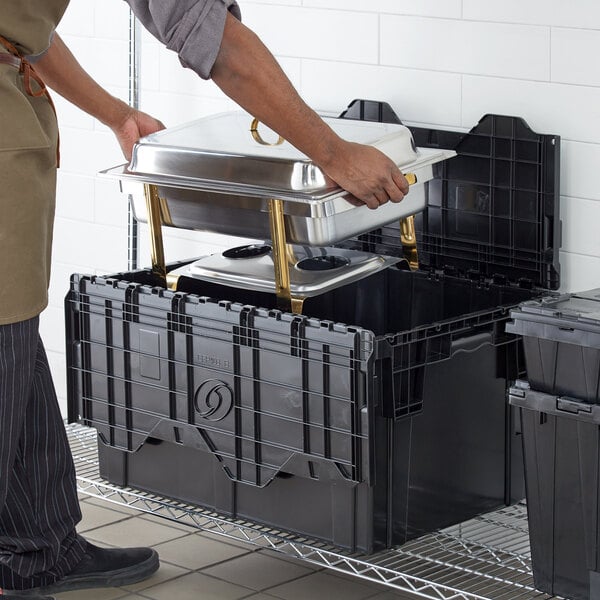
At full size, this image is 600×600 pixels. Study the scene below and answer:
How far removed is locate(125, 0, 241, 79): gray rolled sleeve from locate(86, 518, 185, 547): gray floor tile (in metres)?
1.15

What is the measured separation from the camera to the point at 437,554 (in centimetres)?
277

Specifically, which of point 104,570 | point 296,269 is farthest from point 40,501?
point 296,269

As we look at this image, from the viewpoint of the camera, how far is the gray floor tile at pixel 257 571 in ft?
8.91

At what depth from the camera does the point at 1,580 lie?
2.63 m

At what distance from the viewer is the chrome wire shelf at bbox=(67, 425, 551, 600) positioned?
2521mm

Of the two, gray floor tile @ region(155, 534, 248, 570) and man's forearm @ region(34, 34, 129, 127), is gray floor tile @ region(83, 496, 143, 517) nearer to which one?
gray floor tile @ region(155, 534, 248, 570)

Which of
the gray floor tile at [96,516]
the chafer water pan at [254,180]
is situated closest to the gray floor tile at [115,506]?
the gray floor tile at [96,516]

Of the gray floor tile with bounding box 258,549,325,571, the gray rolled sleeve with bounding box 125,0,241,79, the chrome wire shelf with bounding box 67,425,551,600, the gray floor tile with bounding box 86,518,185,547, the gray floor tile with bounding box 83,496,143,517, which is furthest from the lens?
the gray floor tile with bounding box 83,496,143,517

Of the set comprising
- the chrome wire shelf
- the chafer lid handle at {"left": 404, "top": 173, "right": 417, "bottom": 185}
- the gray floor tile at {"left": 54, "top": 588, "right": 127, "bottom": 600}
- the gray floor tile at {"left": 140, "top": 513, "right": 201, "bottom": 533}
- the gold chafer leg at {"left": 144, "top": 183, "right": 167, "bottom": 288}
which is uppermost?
the chafer lid handle at {"left": 404, "top": 173, "right": 417, "bottom": 185}

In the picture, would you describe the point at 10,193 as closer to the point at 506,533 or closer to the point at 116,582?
the point at 116,582

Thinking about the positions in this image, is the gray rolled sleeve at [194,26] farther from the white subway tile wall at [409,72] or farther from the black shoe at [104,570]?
the black shoe at [104,570]

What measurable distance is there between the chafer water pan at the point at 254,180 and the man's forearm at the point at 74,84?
0.17 m

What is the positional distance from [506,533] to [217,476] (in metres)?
0.64

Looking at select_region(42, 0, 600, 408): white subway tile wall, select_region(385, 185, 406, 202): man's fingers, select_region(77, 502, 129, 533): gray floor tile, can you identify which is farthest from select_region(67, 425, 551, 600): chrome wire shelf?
select_region(385, 185, 406, 202): man's fingers
